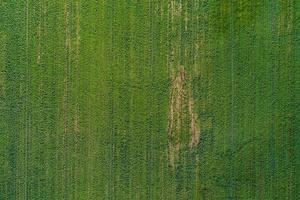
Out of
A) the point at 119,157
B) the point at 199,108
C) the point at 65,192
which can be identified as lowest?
the point at 65,192

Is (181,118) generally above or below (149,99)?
below

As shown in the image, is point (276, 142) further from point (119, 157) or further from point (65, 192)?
point (65, 192)

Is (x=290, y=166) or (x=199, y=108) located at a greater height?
(x=199, y=108)

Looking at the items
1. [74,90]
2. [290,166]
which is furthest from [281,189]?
[74,90]
